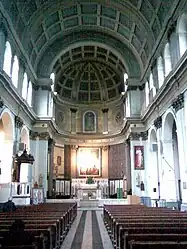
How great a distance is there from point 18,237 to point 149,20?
1937cm

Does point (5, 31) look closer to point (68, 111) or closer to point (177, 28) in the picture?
point (177, 28)

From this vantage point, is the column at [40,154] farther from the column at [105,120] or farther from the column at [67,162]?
the column at [105,120]

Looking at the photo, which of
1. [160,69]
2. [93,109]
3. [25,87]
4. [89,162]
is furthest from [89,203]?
[160,69]

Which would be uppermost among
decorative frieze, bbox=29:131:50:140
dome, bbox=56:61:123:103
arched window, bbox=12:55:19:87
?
dome, bbox=56:61:123:103

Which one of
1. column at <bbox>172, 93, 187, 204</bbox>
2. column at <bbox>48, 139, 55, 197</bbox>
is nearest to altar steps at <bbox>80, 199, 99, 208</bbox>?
column at <bbox>48, 139, 55, 197</bbox>

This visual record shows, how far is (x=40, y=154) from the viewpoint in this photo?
983 inches

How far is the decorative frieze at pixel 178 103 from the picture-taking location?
49.4 ft

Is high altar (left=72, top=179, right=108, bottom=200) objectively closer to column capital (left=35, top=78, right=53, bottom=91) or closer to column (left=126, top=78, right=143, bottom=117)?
column (left=126, top=78, right=143, bottom=117)

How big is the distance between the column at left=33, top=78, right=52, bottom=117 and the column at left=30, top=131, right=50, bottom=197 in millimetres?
2001

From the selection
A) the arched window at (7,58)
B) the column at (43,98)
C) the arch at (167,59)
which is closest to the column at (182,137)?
the arch at (167,59)

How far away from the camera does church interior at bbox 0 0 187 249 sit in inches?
637

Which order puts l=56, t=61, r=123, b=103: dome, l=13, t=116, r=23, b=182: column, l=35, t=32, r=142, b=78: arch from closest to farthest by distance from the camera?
1. l=13, t=116, r=23, b=182: column
2. l=35, t=32, r=142, b=78: arch
3. l=56, t=61, r=123, b=103: dome

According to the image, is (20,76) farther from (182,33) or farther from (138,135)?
(182,33)

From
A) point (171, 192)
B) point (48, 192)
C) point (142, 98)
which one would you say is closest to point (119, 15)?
point (142, 98)
